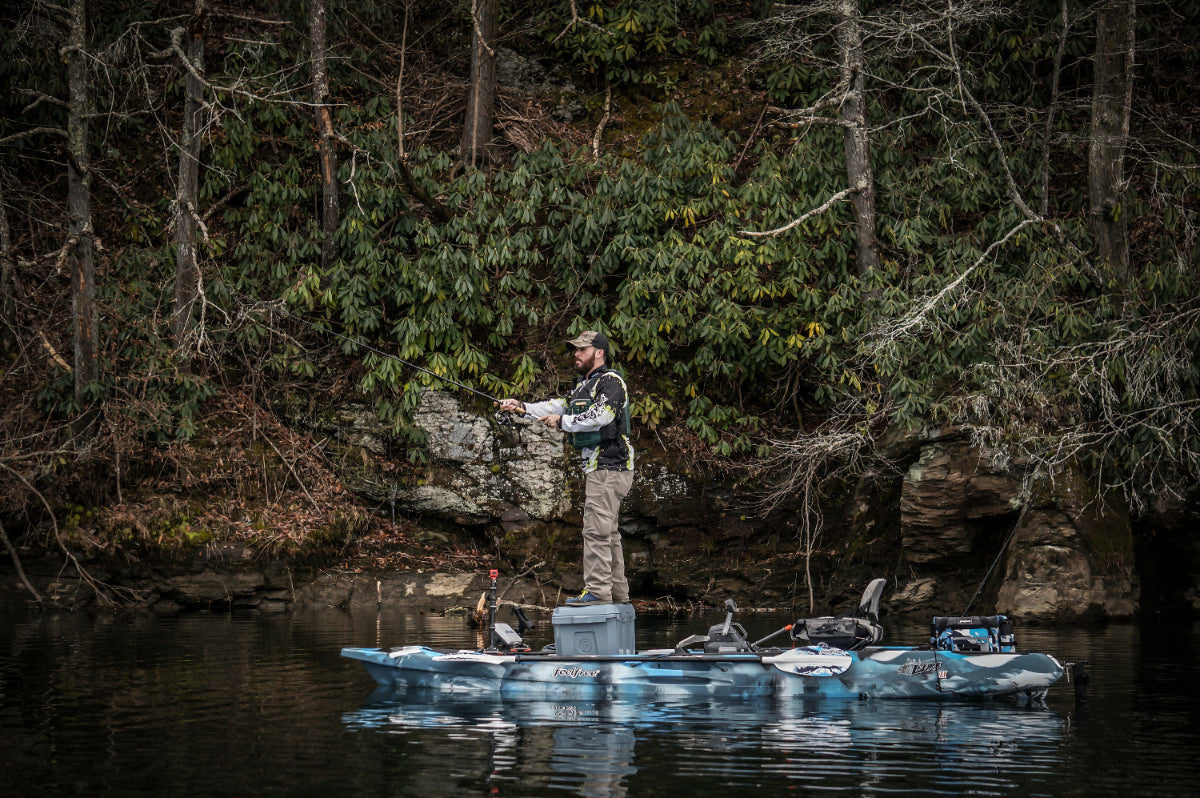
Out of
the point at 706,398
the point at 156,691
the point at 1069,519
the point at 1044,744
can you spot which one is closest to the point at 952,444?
the point at 1069,519

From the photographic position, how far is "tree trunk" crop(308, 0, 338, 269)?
16.1 meters

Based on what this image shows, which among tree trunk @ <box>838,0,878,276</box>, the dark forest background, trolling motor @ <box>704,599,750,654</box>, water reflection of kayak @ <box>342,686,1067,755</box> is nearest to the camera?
water reflection of kayak @ <box>342,686,1067,755</box>

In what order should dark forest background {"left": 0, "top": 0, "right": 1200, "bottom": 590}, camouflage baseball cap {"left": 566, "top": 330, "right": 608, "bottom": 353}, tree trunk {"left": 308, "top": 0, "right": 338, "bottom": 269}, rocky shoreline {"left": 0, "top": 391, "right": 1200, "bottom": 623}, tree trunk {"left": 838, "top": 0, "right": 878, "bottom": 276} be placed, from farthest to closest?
1. tree trunk {"left": 308, "top": 0, "right": 338, "bottom": 269}
2. tree trunk {"left": 838, "top": 0, "right": 878, "bottom": 276}
3. dark forest background {"left": 0, "top": 0, "right": 1200, "bottom": 590}
4. rocky shoreline {"left": 0, "top": 391, "right": 1200, "bottom": 623}
5. camouflage baseball cap {"left": 566, "top": 330, "right": 608, "bottom": 353}

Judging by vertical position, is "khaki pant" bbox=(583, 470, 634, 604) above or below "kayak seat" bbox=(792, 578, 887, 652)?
above

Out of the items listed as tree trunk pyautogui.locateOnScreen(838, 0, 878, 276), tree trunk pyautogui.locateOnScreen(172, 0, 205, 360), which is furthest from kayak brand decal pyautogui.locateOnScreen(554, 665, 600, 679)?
tree trunk pyautogui.locateOnScreen(172, 0, 205, 360)

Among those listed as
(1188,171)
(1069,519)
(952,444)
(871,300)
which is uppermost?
(1188,171)

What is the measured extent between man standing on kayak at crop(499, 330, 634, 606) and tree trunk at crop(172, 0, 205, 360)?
26.9 ft

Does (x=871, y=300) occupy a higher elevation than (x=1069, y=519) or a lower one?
higher

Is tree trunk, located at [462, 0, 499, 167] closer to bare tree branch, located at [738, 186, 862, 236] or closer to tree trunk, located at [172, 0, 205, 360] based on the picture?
tree trunk, located at [172, 0, 205, 360]

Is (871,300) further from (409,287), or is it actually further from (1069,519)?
(409,287)

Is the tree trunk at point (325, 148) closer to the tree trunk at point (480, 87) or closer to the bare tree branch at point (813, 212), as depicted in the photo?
the tree trunk at point (480, 87)

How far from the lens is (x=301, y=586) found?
14.3m

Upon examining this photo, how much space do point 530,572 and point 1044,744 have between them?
898cm

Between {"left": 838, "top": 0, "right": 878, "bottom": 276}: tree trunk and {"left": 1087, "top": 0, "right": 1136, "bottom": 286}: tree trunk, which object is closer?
{"left": 1087, "top": 0, "right": 1136, "bottom": 286}: tree trunk
